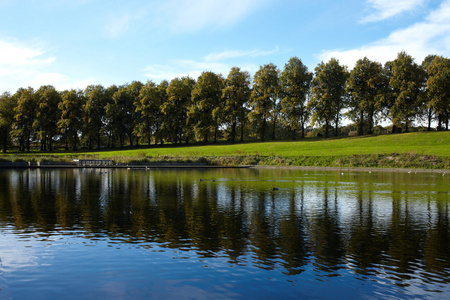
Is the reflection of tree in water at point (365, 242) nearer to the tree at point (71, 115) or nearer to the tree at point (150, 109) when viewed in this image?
the tree at point (150, 109)

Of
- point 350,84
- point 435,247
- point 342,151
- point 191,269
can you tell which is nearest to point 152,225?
point 191,269

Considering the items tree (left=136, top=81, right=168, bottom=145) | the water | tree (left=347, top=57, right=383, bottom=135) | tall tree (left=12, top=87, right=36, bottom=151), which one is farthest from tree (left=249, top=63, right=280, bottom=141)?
the water

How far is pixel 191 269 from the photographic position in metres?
10.5

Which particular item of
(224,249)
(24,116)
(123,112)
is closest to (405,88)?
(123,112)

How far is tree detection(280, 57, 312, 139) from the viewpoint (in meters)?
92.1

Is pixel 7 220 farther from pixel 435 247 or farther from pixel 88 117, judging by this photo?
pixel 88 117

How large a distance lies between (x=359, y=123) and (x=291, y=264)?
3405 inches

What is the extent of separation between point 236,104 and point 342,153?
1512 inches

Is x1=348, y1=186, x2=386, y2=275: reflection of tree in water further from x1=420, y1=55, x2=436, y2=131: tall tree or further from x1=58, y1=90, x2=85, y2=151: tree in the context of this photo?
x1=58, y1=90, x2=85, y2=151: tree

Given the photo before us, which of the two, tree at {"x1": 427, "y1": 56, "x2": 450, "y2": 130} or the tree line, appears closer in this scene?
tree at {"x1": 427, "y1": 56, "x2": 450, "y2": 130}

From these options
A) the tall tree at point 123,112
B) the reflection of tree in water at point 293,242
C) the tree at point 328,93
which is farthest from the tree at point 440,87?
the reflection of tree in water at point 293,242

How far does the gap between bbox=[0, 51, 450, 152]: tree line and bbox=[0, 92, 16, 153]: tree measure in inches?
12.2

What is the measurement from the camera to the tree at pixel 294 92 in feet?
302

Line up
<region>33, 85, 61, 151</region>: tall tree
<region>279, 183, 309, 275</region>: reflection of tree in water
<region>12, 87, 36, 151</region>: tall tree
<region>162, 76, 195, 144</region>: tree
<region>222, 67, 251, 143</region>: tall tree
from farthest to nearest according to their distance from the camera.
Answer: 1. <region>33, 85, 61, 151</region>: tall tree
2. <region>12, 87, 36, 151</region>: tall tree
3. <region>162, 76, 195, 144</region>: tree
4. <region>222, 67, 251, 143</region>: tall tree
5. <region>279, 183, 309, 275</region>: reflection of tree in water
